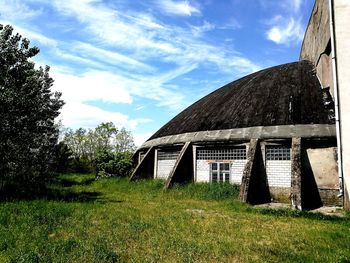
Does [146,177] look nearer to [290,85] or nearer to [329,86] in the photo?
[290,85]

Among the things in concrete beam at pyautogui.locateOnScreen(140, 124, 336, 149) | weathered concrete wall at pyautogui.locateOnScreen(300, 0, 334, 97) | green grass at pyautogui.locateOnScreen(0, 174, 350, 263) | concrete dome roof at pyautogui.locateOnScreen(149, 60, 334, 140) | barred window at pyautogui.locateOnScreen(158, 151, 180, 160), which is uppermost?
weathered concrete wall at pyautogui.locateOnScreen(300, 0, 334, 97)

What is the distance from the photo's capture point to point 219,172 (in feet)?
69.8

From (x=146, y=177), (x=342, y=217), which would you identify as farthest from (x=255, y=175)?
(x=146, y=177)

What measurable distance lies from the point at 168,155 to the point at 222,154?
557 cm

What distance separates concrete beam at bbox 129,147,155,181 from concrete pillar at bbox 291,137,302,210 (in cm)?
1263

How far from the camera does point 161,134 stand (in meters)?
28.3

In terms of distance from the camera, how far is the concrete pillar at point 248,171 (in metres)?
17.2

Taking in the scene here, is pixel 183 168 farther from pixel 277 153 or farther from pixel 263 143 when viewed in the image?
pixel 277 153

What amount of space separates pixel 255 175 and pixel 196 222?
7.85m

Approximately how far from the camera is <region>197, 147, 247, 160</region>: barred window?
2044 cm

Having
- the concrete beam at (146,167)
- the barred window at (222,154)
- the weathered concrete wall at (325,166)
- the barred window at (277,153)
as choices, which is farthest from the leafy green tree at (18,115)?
the weathered concrete wall at (325,166)

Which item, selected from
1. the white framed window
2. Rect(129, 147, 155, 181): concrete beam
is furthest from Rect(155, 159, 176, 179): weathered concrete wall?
the white framed window

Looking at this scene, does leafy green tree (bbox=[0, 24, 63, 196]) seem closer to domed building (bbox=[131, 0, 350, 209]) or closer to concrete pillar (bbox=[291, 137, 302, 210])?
domed building (bbox=[131, 0, 350, 209])

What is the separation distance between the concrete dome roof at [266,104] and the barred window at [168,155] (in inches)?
70.1
